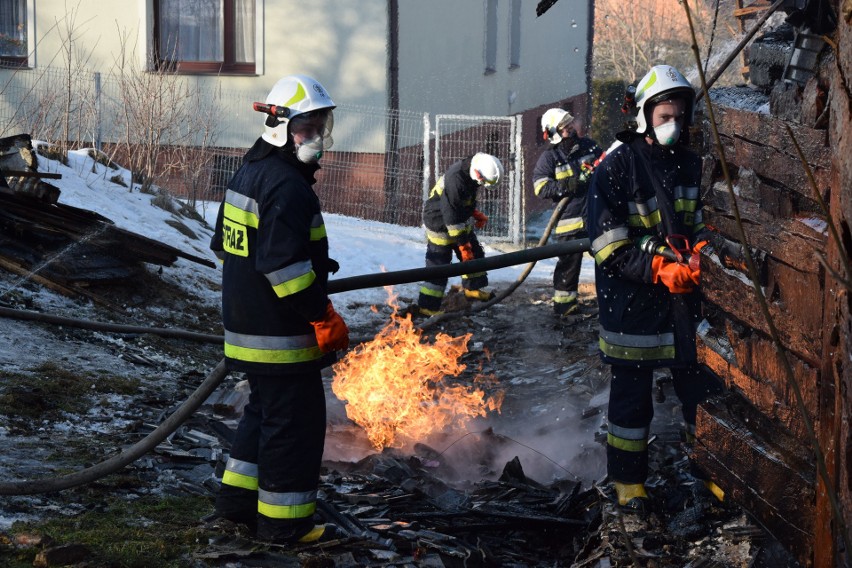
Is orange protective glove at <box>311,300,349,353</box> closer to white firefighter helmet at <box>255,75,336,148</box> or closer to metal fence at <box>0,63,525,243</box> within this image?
white firefighter helmet at <box>255,75,336,148</box>

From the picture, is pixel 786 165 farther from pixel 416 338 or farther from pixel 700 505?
pixel 416 338

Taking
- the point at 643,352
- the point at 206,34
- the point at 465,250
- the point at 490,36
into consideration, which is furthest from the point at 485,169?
the point at 490,36

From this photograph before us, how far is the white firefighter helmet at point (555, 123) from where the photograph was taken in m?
11.1

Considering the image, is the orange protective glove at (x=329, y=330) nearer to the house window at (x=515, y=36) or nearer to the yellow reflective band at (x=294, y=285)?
the yellow reflective band at (x=294, y=285)

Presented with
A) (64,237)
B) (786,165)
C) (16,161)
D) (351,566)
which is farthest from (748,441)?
(16,161)

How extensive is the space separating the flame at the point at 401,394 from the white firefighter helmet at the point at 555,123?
3770 mm

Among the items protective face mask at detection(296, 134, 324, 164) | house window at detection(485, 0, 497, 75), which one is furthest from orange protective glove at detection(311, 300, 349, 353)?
house window at detection(485, 0, 497, 75)

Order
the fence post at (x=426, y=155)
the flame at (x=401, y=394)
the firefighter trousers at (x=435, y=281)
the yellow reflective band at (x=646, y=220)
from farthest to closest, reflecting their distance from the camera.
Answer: the fence post at (x=426, y=155) < the firefighter trousers at (x=435, y=281) < the flame at (x=401, y=394) < the yellow reflective band at (x=646, y=220)

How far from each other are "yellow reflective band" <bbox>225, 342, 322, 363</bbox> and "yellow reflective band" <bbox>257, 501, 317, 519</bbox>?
685 millimetres

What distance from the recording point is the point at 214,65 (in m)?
16.5

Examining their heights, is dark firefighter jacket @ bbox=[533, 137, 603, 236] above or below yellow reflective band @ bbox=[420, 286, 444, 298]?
above

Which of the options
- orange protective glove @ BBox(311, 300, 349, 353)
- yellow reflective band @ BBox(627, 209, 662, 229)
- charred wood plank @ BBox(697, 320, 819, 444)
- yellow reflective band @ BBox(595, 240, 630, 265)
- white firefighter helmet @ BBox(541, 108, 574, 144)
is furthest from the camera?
white firefighter helmet @ BBox(541, 108, 574, 144)

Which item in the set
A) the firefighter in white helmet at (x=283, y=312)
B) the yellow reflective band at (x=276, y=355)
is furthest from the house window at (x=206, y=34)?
the yellow reflective band at (x=276, y=355)

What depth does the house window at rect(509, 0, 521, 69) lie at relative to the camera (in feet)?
72.2
